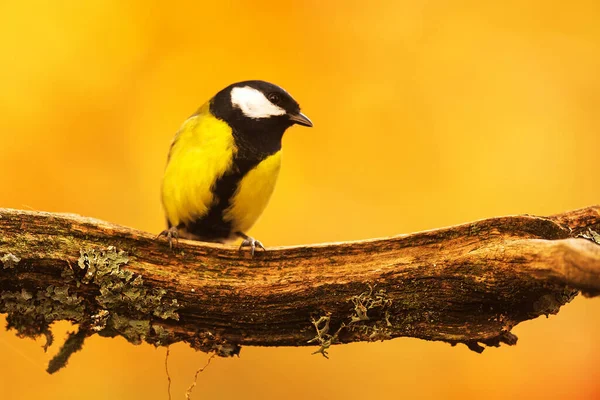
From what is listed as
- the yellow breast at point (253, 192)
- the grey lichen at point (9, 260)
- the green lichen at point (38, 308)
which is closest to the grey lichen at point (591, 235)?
the yellow breast at point (253, 192)

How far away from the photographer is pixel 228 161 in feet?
7.04

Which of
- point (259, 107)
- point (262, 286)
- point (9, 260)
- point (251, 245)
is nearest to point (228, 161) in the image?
point (259, 107)

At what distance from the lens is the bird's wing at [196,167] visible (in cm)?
214

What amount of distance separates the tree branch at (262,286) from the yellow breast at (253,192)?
41 cm

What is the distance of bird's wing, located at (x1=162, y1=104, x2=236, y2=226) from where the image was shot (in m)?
2.14

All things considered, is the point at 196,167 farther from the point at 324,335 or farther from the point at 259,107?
the point at 324,335

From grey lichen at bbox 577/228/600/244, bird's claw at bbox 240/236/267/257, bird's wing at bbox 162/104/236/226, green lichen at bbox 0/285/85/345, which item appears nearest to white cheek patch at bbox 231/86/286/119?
bird's wing at bbox 162/104/236/226

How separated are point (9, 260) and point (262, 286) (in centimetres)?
66

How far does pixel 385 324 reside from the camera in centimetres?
174

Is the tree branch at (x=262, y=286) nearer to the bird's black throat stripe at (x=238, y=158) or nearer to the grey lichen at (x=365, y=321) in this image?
the grey lichen at (x=365, y=321)

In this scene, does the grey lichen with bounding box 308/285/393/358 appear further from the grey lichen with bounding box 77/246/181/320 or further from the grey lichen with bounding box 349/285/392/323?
the grey lichen with bounding box 77/246/181/320

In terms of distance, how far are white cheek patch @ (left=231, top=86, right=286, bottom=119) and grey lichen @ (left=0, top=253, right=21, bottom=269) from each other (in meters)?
0.92

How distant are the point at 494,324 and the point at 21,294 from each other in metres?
1.23

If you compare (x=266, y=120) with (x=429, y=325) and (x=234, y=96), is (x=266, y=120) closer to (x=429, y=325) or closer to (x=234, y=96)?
(x=234, y=96)
